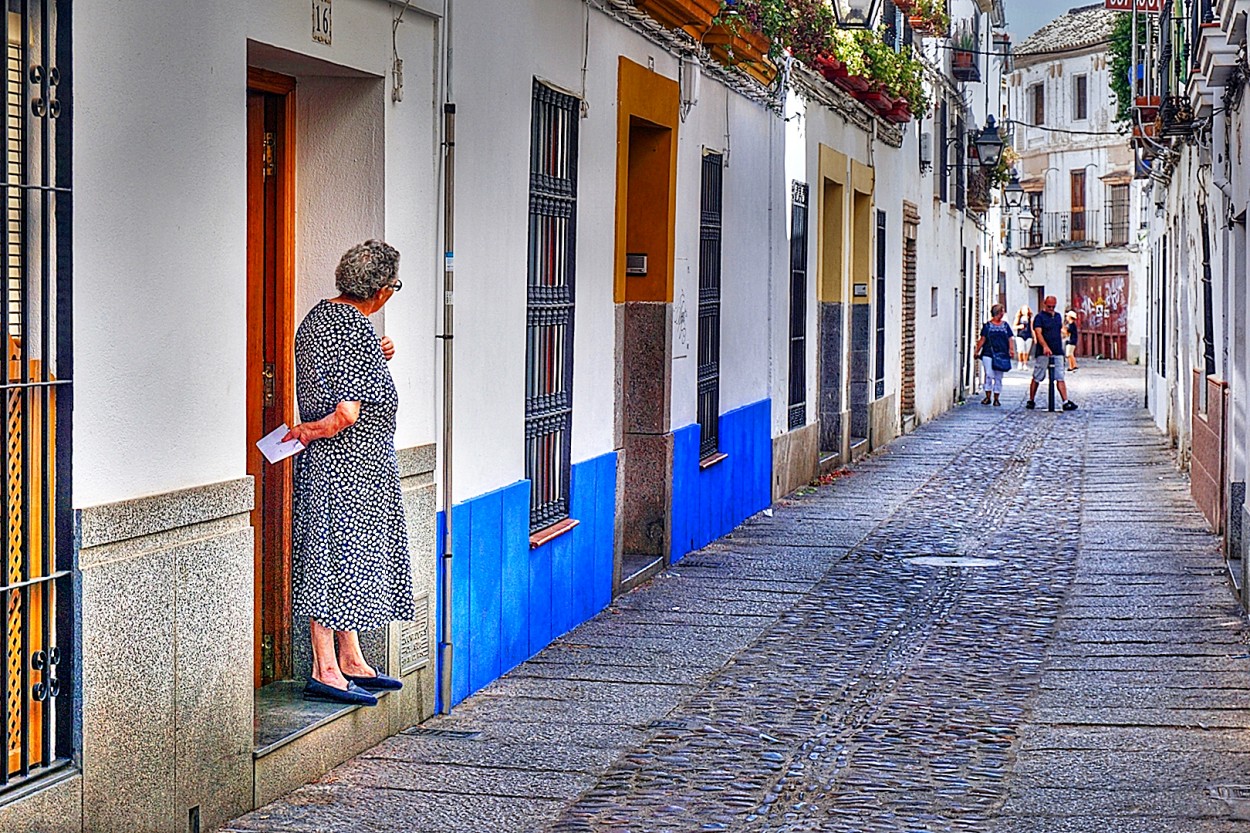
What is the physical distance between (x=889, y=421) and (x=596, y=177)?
41.3 ft

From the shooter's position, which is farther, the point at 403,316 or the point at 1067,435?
the point at 1067,435

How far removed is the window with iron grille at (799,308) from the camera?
631 inches

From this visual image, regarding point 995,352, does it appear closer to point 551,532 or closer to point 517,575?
point 551,532

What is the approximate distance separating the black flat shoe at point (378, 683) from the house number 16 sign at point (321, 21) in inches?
89.8

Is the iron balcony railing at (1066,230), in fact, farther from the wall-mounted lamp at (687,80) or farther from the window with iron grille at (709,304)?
the wall-mounted lamp at (687,80)

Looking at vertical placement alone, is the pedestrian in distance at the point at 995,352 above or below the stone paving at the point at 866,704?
above

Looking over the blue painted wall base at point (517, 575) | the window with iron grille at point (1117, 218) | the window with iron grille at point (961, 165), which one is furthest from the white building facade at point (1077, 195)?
the blue painted wall base at point (517, 575)

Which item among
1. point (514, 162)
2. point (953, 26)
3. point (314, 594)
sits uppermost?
point (953, 26)

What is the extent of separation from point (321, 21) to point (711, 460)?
6775 millimetres

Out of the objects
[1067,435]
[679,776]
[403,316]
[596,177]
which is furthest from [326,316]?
[1067,435]

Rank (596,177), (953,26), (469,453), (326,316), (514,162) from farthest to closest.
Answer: (953,26)
(596,177)
(514,162)
(469,453)
(326,316)

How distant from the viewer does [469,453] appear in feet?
25.2

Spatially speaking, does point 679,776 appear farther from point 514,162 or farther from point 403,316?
point 514,162

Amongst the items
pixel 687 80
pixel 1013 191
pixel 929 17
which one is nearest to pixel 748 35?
pixel 687 80
